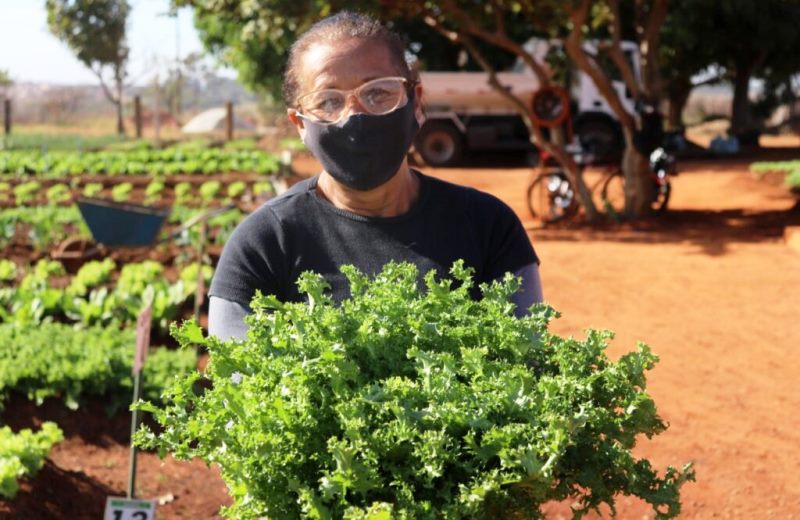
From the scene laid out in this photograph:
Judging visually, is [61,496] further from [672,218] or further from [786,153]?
[786,153]

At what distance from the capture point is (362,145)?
2.66 meters

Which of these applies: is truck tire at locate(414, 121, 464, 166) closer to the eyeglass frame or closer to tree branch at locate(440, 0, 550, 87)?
tree branch at locate(440, 0, 550, 87)

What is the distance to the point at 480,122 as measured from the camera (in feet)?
93.7

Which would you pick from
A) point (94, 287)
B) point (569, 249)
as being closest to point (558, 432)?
point (94, 287)

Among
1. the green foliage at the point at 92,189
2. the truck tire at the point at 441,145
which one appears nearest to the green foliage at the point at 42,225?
the green foliage at the point at 92,189

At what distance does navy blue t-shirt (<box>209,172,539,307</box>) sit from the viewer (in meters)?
2.62

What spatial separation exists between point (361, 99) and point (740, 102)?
3372 cm

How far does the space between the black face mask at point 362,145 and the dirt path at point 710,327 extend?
2.92 metres

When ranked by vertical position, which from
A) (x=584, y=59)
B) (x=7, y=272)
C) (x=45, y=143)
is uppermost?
(x=584, y=59)

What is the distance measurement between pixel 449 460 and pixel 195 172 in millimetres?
23757

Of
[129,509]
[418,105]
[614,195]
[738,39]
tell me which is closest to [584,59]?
[614,195]

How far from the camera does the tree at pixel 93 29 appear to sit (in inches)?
1895

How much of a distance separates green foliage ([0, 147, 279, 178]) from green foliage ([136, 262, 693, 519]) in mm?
22260

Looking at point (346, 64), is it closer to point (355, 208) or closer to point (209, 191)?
point (355, 208)
